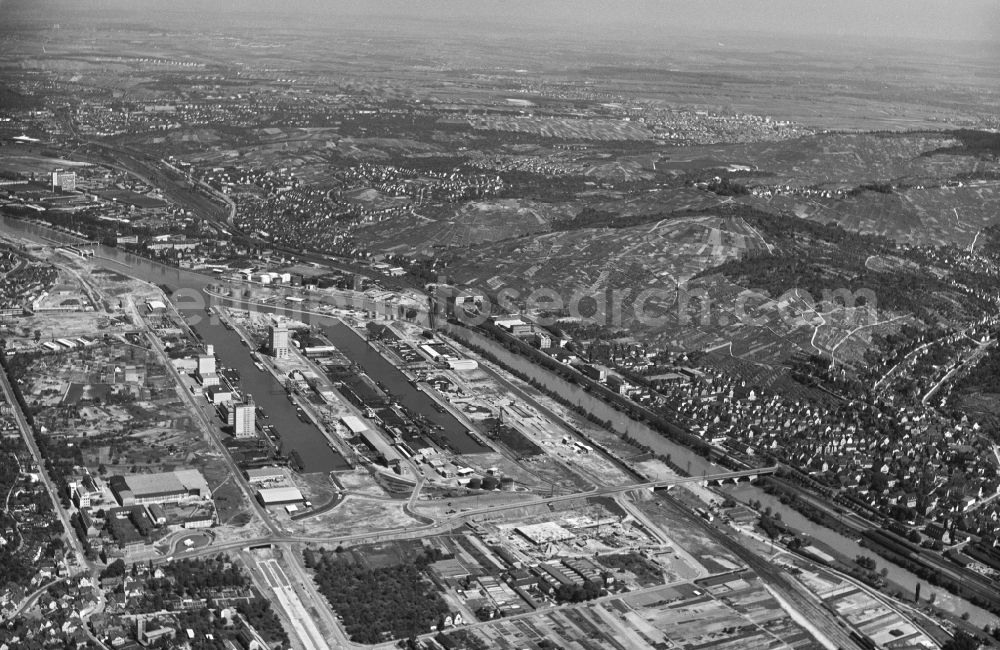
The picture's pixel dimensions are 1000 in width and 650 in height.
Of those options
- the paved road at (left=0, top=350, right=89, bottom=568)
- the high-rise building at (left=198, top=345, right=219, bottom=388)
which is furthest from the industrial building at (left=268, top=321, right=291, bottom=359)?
the paved road at (left=0, top=350, right=89, bottom=568)

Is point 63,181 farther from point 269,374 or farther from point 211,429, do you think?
point 211,429

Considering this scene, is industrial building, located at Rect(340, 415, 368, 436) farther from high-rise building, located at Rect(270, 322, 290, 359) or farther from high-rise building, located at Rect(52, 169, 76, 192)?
high-rise building, located at Rect(52, 169, 76, 192)

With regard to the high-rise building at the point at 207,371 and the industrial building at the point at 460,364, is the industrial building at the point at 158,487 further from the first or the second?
the industrial building at the point at 460,364

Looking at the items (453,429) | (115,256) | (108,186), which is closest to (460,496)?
(453,429)

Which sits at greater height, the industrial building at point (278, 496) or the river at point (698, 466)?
the industrial building at point (278, 496)

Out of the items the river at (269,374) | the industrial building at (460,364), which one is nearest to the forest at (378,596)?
the river at (269,374)

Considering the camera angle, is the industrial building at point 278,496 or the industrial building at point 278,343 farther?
the industrial building at point 278,343

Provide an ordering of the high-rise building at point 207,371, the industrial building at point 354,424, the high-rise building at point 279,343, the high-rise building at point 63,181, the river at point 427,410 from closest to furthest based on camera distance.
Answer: the river at point 427,410 < the industrial building at point 354,424 < the high-rise building at point 207,371 < the high-rise building at point 279,343 < the high-rise building at point 63,181
